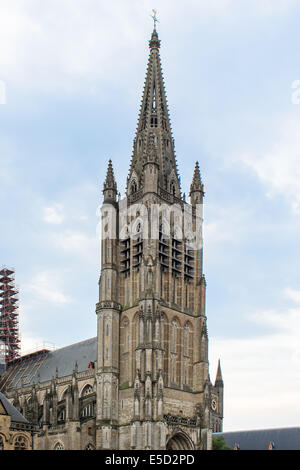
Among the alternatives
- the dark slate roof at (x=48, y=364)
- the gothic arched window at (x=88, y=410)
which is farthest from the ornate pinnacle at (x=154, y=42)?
the gothic arched window at (x=88, y=410)

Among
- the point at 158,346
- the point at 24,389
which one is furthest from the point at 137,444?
the point at 24,389

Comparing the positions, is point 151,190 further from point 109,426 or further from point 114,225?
point 109,426

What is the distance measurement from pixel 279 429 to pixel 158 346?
20.8 metres

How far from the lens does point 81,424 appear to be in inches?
2731

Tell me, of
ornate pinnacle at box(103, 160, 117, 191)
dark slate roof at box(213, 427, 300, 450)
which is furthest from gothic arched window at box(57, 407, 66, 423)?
ornate pinnacle at box(103, 160, 117, 191)

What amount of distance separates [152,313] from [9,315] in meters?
49.7

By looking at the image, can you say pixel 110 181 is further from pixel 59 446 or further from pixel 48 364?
pixel 59 446

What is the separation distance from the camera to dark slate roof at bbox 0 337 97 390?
86.2 metres

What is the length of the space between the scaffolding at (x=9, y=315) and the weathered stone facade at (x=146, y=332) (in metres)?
32.8

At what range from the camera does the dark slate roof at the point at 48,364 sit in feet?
283

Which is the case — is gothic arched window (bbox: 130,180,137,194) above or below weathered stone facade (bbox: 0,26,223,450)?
above

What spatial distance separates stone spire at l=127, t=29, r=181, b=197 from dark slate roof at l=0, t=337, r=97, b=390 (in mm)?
21259

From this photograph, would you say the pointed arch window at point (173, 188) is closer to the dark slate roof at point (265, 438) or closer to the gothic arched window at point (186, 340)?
the gothic arched window at point (186, 340)

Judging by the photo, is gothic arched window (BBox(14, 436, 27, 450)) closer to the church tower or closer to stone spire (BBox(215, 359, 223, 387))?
the church tower
